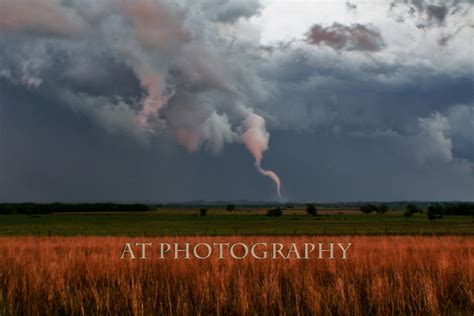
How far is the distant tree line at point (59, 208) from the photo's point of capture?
513ft

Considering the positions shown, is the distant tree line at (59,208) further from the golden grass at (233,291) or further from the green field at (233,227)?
the golden grass at (233,291)

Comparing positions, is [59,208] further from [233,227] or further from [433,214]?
[433,214]

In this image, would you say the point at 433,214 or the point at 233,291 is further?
the point at 433,214

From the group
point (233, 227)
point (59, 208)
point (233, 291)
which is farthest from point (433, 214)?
point (59, 208)

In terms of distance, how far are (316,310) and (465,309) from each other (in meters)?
3.65

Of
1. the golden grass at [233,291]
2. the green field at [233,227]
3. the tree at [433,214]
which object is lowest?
the tree at [433,214]

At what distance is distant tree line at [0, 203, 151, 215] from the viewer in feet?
513

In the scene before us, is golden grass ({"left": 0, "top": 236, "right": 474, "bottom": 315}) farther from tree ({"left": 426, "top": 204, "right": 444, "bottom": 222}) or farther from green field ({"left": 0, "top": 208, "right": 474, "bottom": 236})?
tree ({"left": 426, "top": 204, "right": 444, "bottom": 222})

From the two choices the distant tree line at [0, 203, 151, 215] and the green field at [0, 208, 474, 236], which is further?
the distant tree line at [0, 203, 151, 215]

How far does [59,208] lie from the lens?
180 metres

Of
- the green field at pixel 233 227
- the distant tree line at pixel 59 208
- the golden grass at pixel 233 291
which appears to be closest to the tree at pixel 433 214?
the green field at pixel 233 227

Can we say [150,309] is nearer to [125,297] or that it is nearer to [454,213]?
[125,297]

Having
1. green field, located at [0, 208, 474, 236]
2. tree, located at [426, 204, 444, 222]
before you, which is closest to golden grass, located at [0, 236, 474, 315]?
green field, located at [0, 208, 474, 236]

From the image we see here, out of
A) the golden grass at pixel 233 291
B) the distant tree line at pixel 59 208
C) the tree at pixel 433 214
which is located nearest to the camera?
the golden grass at pixel 233 291
